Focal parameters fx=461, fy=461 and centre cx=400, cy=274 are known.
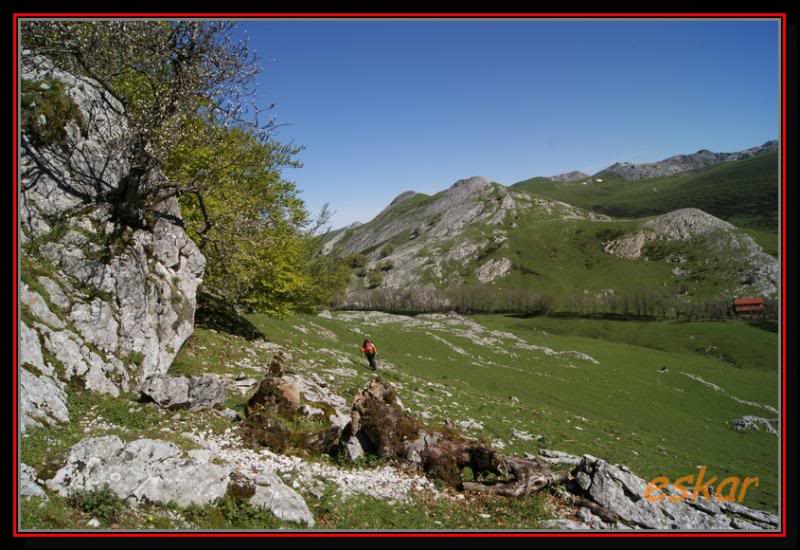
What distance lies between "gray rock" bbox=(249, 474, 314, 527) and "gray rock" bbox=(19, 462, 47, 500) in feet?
13.6

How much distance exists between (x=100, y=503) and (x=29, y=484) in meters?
1.46

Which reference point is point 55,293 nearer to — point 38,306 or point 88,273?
point 38,306

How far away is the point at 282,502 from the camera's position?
430 inches

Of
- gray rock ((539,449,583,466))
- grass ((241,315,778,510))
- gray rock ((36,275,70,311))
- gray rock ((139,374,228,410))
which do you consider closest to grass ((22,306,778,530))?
grass ((241,315,778,510))

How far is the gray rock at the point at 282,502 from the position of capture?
10750 millimetres

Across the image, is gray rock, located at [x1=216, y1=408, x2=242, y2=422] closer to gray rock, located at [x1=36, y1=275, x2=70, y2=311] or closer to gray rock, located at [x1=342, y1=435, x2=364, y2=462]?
gray rock, located at [x1=342, y1=435, x2=364, y2=462]

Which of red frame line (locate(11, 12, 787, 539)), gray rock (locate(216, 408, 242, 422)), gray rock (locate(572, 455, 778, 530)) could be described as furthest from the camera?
gray rock (locate(216, 408, 242, 422))

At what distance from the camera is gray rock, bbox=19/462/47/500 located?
359 inches

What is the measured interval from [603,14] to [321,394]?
1836 centimetres

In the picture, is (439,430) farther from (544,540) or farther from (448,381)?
(448,381)

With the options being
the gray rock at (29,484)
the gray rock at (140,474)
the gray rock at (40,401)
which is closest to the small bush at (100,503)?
the gray rock at (140,474)

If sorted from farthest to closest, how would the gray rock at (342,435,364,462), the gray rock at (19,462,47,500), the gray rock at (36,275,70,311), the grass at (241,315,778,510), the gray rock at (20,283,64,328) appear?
the grass at (241,315,778,510) < the gray rock at (36,275,70,311) < the gray rock at (20,283,64,328) < the gray rock at (342,435,364,462) < the gray rock at (19,462,47,500)

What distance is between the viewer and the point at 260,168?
116 ft

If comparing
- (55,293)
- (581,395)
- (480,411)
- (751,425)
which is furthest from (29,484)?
(751,425)
